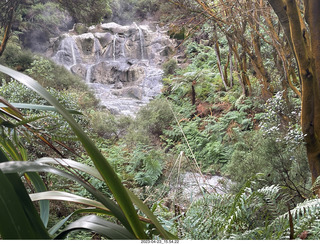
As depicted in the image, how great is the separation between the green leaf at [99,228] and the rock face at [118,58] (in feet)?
15.6

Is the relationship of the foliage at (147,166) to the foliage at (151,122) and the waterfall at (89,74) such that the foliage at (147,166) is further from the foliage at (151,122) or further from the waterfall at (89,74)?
the waterfall at (89,74)

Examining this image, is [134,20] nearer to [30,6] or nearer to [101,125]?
[30,6]

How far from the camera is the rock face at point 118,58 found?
5625 mm

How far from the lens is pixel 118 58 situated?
6711 mm

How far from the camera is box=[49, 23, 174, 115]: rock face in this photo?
5.62 metres

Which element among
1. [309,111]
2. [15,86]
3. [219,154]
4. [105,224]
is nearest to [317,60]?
[309,111]

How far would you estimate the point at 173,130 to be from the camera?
341cm

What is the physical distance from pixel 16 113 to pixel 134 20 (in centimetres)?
624

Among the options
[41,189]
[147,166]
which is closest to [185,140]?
[147,166]

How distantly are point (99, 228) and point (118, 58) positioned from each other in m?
6.75

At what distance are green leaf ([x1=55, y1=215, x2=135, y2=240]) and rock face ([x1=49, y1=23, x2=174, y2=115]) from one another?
15.6 ft

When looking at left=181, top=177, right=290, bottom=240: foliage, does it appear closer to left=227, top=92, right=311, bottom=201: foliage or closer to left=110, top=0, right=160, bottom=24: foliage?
left=227, top=92, right=311, bottom=201: foliage

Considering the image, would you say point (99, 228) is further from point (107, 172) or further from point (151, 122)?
point (151, 122)

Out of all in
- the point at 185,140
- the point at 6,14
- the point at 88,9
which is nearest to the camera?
the point at 185,140
